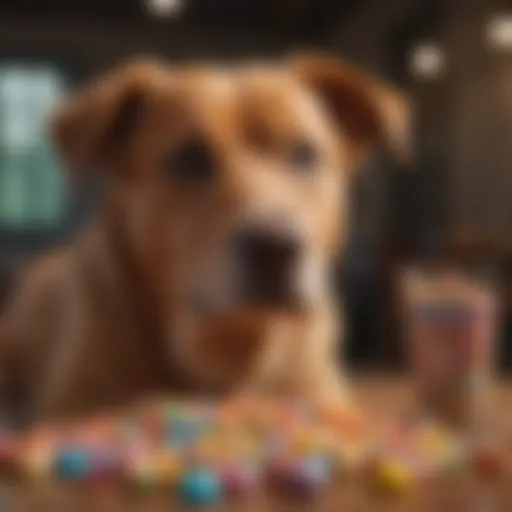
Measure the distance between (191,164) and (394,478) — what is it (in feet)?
1.58

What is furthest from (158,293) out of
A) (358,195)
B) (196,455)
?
(358,195)

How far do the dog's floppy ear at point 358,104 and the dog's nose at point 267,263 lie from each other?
21 centimetres

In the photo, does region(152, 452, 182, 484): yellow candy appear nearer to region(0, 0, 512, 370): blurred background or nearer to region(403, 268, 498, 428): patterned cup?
region(403, 268, 498, 428): patterned cup

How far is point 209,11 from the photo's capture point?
182 inches

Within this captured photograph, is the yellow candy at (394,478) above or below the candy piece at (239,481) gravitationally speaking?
above

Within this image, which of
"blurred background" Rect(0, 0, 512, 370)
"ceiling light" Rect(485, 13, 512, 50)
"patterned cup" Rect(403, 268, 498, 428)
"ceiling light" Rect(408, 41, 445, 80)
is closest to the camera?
"patterned cup" Rect(403, 268, 498, 428)

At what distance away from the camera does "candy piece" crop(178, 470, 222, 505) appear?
19.6 inches

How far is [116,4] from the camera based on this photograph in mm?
4551

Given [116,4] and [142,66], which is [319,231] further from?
[116,4]

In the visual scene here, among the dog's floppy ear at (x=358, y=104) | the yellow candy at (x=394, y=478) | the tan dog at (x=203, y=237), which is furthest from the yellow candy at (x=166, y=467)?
the dog's floppy ear at (x=358, y=104)

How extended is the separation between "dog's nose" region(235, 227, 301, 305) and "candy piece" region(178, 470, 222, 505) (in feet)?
0.91

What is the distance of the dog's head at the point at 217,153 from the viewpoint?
0.86 meters

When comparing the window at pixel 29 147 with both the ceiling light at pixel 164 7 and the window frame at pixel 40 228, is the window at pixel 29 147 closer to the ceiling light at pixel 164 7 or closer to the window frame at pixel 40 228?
the window frame at pixel 40 228

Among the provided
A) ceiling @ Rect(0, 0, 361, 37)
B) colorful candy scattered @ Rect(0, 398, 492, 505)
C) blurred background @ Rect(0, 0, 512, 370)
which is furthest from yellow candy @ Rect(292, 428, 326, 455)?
ceiling @ Rect(0, 0, 361, 37)
